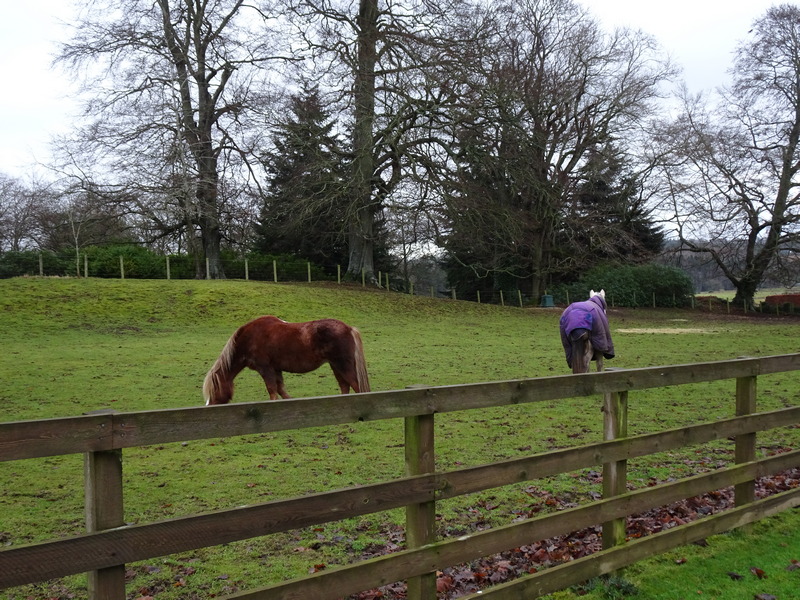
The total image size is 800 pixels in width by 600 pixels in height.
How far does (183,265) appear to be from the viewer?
35.1 meters

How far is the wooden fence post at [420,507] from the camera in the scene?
3350mm

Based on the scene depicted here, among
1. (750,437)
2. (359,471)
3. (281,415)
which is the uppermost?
(281,415)

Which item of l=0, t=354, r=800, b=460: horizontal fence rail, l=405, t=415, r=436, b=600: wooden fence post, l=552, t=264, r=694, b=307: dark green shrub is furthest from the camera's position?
l=552, t=264, r=694, b=307: dark green shrub

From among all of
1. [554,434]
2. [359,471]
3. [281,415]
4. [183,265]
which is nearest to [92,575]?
[281,415]

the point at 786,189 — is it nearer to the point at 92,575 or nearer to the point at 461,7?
the point at 461,7

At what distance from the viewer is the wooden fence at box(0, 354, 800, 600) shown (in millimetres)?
2463

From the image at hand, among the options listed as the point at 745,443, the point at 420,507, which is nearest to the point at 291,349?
the point at 745,443

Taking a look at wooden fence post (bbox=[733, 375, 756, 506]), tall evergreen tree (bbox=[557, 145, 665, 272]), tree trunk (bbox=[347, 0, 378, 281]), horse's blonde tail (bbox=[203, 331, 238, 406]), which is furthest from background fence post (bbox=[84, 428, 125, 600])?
tall evergreen tree (bbox=[557, 145, 665, 272])

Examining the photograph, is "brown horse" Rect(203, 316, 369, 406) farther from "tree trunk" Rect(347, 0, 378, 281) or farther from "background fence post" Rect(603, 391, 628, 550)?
"tree trunk" Rect(347, 0, 378, 281)

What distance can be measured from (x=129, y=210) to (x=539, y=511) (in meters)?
30.5

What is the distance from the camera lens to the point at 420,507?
132 inches

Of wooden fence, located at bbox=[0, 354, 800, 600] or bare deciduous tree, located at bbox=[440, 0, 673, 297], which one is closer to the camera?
wooden fence, located at bbox=[0, 354, 800, 600]

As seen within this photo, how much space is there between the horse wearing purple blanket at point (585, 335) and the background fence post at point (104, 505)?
28.9 feet

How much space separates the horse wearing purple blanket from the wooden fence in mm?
5101
